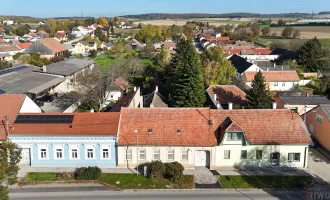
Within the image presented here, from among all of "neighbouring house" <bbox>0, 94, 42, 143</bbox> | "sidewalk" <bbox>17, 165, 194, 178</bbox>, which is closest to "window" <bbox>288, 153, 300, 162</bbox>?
"sidewalk" <bbox>17, 165, 194, 178</bbox>

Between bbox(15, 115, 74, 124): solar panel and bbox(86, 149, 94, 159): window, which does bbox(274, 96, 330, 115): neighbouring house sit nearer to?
bbox(86, 149, 94, 159): window

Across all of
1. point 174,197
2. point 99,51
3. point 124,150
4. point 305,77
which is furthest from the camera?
point 99,51

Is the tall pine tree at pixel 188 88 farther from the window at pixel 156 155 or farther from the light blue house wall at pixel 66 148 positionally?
the light blue house wall at pixel 66 148

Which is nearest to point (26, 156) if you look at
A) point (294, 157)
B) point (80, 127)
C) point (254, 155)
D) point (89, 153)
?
point (80, 127)

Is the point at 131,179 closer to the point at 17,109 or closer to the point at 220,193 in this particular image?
the point at 220,193

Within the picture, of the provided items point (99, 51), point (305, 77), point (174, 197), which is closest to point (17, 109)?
point (174, 197)

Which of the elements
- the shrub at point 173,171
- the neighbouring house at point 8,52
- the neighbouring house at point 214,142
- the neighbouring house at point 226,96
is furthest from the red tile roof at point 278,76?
the neighbouring house at point 8,52
